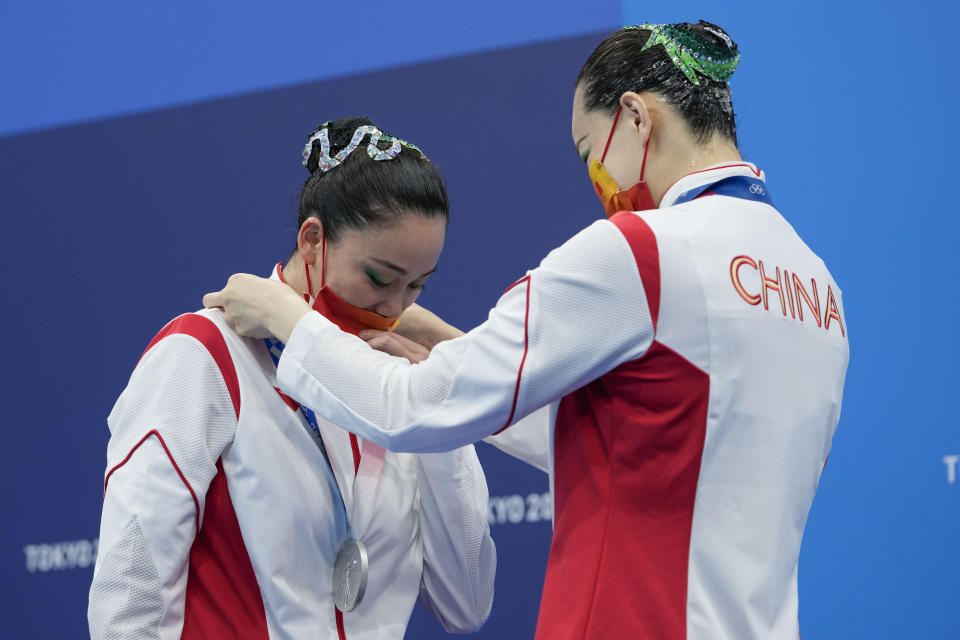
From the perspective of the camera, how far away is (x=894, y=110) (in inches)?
98.5

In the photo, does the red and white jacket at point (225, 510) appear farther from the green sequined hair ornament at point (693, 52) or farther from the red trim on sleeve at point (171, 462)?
the green sequined hair ornament at point (693, 52)

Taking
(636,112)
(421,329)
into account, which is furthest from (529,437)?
(636,112)

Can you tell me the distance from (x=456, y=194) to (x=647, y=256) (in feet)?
5.18

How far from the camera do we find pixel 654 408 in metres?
1.30

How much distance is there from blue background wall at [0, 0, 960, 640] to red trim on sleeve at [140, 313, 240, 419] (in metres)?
1.21

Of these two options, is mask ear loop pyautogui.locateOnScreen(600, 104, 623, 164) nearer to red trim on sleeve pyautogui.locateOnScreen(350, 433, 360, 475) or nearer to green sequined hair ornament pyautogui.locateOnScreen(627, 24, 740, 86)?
green sequined hair ornament pyautogui.locateOnScreen(627, 24, 740, 86)

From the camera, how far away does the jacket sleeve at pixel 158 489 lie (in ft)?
4.88

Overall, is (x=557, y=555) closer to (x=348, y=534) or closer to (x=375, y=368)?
(x=375, y=368)

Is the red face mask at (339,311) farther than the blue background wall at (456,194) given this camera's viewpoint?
No

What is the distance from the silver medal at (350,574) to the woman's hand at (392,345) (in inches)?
11.7

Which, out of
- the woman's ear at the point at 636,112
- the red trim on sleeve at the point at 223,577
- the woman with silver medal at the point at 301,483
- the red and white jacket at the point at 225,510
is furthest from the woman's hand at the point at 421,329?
the woman's ear at the point at 636,112

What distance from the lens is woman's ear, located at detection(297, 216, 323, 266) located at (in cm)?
177

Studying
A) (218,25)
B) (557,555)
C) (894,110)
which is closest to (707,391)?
(557,555)

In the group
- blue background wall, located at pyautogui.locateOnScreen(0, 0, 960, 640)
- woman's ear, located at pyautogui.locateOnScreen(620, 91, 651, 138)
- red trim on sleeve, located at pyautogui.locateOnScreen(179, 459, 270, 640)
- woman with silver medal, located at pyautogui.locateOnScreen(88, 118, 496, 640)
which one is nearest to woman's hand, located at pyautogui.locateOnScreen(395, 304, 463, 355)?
woman with silver medal, located at pyautogui.locateOnScreen(88, 118, 496, 640)
